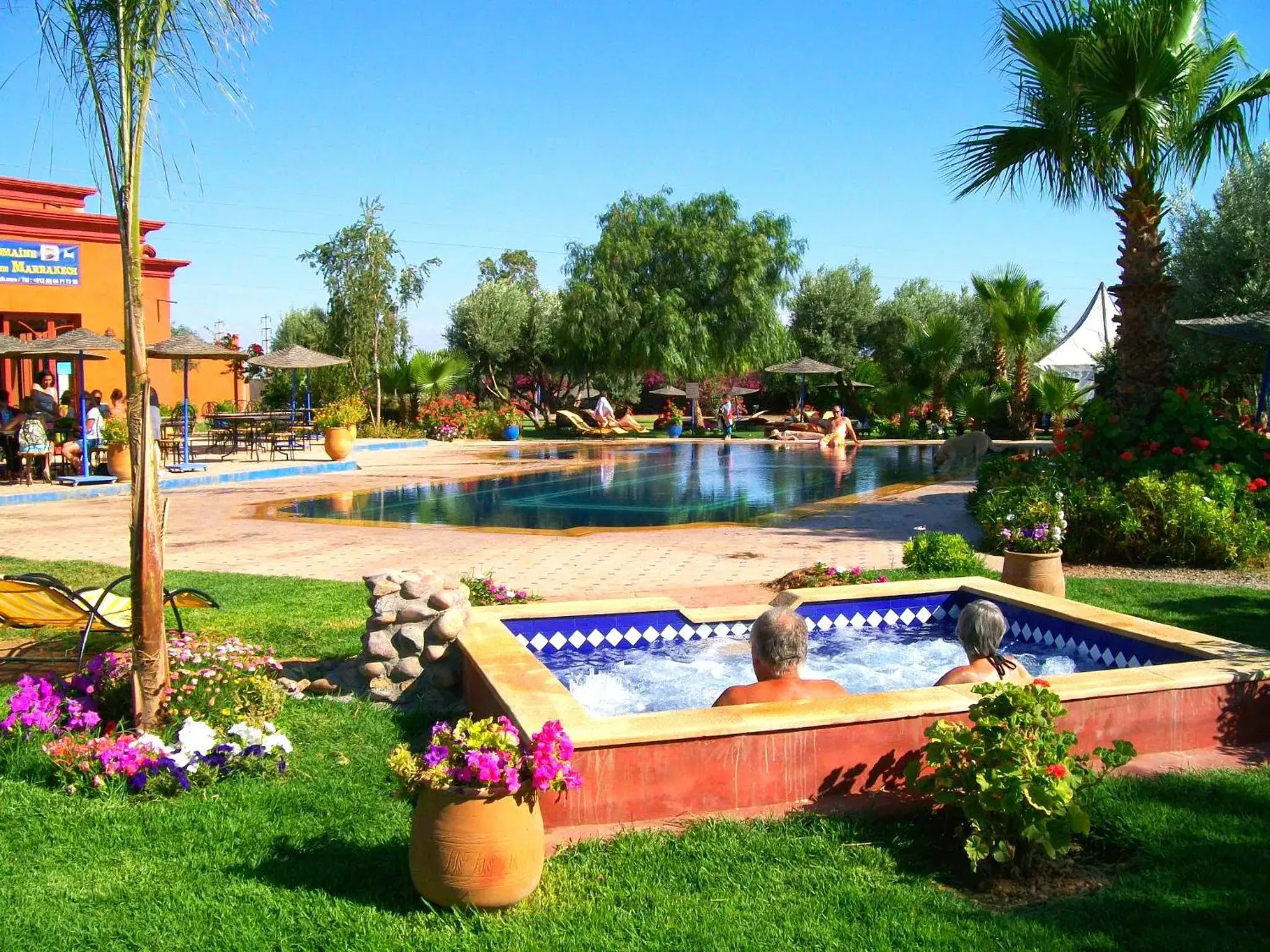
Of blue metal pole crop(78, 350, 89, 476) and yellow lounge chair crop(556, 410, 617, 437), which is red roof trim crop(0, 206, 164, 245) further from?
yellow lounge chair crop(556, 410, 617, 437)

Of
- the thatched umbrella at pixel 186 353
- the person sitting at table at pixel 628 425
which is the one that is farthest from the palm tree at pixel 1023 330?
the thatched umbrella at pixel 186 353

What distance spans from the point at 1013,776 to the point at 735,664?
3090mm

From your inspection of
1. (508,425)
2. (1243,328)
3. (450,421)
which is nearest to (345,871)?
(1243,328)

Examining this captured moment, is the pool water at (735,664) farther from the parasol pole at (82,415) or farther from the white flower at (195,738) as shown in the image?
the parasol pole at (82,415)

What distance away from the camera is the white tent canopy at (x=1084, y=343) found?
36.8m

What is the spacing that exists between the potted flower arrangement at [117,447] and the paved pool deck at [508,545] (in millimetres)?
1737

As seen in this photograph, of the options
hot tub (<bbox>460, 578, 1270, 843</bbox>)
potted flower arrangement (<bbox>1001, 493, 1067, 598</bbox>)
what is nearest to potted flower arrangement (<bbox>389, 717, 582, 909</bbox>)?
hot tub (<bbox>460, 578, 1270, 843</bbox>)

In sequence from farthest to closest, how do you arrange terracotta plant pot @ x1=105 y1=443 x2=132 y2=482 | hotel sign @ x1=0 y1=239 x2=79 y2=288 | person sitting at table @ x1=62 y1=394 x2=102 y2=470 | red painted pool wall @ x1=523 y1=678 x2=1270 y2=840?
hotel sign @ x1=0 y1=239 x2=79 y2=288 < person sitting at table @ x1=62 y1=394 x2=102 y2=470 < terracotta plant pot @ x1=105 y1=443 x2=132 y2=482 < red painted pool wall @ x1=523 y1=678 x2=1270 y2=840

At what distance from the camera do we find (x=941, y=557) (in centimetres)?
886

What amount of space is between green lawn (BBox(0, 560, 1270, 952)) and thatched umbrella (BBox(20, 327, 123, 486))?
14131 millimetres

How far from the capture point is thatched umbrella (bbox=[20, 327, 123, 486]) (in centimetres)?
1703

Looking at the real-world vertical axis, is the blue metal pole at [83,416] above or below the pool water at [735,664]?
above

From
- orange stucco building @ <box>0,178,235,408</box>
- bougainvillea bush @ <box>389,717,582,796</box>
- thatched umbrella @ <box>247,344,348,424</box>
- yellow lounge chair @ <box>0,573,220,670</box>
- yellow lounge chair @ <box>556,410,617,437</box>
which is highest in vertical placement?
orange stucco building @ <box>0,178,235,408</box>

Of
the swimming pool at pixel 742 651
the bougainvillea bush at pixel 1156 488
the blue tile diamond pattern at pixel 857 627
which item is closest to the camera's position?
the blue tile diamond pattern at pixel 857 627
